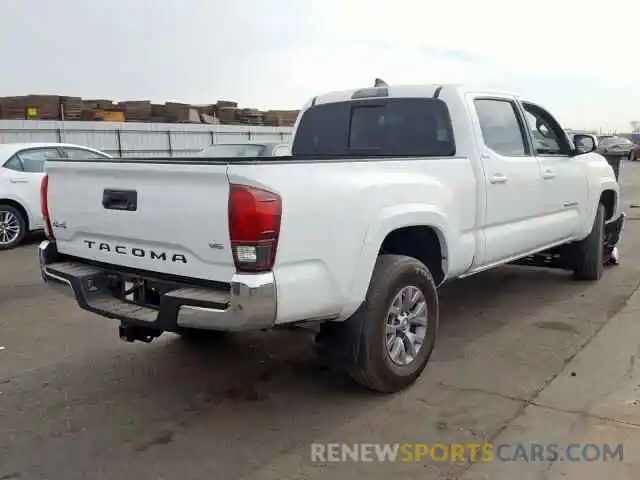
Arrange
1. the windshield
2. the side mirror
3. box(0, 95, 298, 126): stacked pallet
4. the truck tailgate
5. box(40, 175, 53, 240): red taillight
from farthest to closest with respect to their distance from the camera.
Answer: box(0, 95, 298, 126): stacked pallet → the windshield → the side mirror → box(40, 175, 53, 240): red taillight → the truck tailgate

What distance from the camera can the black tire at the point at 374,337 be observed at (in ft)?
12.2

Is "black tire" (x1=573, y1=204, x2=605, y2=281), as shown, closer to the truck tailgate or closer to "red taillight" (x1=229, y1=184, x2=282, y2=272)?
"red taillight" (x1=229, y1=184, x2=282, y2=272)

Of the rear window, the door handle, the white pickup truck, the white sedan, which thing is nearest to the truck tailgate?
the white pickup truck

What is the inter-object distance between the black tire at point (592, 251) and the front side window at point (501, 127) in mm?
1823

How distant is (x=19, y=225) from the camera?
33.0ft

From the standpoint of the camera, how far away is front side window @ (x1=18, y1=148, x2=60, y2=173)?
10164mm

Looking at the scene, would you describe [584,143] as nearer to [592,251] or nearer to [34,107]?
[592,251]

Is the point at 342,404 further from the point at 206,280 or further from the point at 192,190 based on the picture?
the point at 192,190

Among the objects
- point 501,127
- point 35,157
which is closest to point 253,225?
point 501,127

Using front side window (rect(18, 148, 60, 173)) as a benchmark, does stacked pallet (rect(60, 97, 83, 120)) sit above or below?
above

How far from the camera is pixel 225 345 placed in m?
5.07

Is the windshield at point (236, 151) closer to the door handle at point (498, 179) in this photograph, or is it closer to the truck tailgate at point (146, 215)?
the door handle at point (498, 179)

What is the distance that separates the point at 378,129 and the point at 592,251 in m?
3.07

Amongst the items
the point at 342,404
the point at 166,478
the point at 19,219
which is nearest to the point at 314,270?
the point at 342,404
